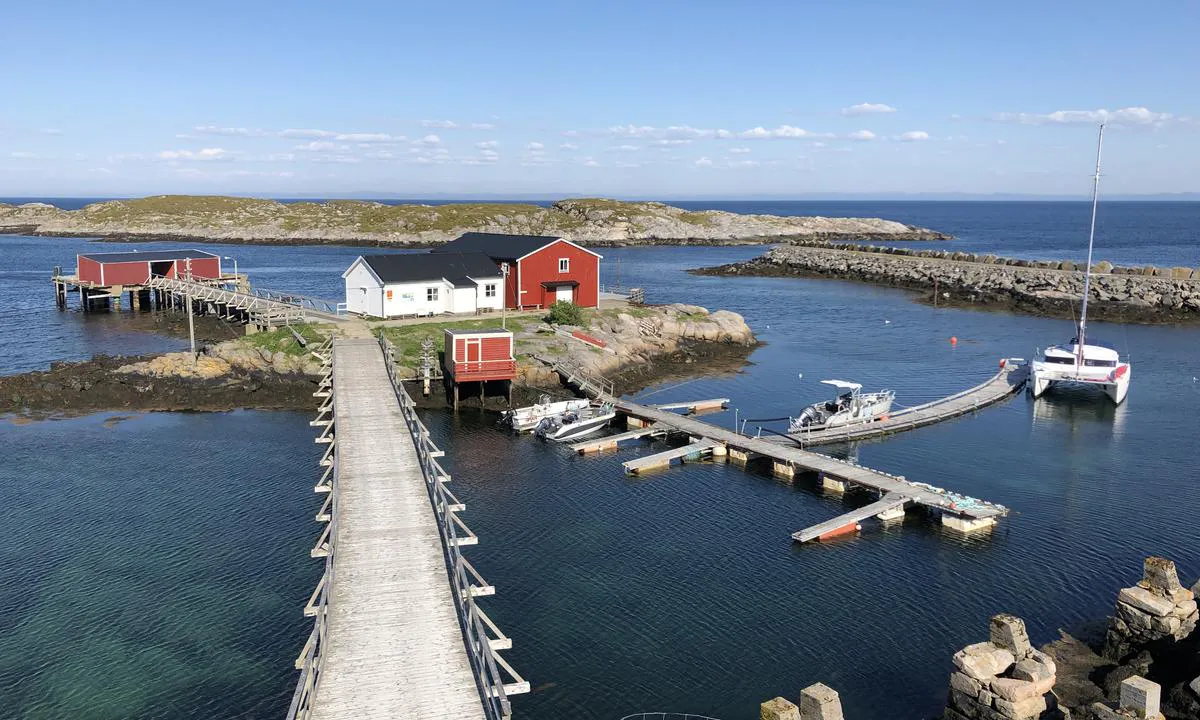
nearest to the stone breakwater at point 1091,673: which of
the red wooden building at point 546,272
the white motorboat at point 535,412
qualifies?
the white motorboat at point 535,412

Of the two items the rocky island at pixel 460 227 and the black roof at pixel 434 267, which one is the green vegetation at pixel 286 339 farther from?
the rocky island at pixel 460 227

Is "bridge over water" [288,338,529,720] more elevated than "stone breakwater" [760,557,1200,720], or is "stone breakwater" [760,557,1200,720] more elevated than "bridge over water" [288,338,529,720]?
"bridge over water" [288,338,529,720]

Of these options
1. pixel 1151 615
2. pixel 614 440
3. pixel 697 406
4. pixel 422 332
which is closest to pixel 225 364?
pixel 422 332

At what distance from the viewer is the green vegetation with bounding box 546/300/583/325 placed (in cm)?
5856

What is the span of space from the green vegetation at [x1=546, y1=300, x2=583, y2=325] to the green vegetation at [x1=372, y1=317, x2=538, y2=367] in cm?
164

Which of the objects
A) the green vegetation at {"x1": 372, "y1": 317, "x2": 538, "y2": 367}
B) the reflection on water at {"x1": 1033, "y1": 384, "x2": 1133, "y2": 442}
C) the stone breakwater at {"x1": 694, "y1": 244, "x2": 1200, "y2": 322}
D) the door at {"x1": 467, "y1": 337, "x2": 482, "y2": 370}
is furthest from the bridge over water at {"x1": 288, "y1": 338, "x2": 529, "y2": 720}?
the stone breakwater at {"x1": 694, "y1": 244, "x2": 1200, "y2": 322}

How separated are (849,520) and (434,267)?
39588mm

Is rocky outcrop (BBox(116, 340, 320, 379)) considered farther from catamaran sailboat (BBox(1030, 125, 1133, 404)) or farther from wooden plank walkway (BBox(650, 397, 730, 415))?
catamaran sailboat (BBox(1030, 125, 1133, 404))

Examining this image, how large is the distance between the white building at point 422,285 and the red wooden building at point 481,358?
1276 cm

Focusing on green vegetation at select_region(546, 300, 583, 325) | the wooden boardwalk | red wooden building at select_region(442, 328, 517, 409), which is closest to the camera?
the wooden boardwalk

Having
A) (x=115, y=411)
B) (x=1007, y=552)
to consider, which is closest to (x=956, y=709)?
(x=1007, y=552)

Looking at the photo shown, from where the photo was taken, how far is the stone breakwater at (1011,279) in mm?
84500

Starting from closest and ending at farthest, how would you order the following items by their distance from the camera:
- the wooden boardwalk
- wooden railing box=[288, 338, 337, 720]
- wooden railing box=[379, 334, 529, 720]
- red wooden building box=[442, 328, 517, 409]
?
wooden railing box=[288, 338, 337, 720] < wooden railing box=[379, 334, 529, 720] < the wooden boardwalk < red wooden building box=[442, 328, 517, 409]

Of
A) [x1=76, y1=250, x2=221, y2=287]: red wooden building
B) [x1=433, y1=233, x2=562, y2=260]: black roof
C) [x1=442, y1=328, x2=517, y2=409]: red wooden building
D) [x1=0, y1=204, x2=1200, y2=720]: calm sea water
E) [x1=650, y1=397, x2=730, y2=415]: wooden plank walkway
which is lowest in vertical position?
[x1=0, y1=204, x2=1200, y2=720]: calm sea water
